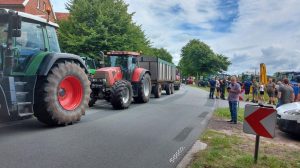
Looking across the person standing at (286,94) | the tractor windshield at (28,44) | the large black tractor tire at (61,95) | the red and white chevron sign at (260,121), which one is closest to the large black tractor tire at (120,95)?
the large black tractor tire at (61,95)

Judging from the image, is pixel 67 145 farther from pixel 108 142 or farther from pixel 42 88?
pixel 42 88

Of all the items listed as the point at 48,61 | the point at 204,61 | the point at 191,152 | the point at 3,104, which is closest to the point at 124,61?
the point at 48,61

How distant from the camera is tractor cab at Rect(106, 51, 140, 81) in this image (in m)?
15.7

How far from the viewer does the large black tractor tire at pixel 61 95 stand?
25.7 feet

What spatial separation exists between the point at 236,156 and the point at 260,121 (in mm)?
906

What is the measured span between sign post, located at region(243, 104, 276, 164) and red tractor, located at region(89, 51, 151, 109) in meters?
7.67

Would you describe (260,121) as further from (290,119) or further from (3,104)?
(3,104)

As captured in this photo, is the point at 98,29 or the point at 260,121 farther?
the point at 98,29

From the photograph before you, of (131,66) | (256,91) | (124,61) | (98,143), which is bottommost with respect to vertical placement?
(98,143)

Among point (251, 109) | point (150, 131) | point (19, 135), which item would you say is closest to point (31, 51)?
point (19, 135)

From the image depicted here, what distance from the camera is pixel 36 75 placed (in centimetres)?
780

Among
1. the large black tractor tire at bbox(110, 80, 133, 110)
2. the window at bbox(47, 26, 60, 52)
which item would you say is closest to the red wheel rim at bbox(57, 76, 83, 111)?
the window at bbox(47, 26, 60, 52)

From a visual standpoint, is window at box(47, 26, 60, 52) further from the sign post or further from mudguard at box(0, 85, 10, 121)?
the sign post

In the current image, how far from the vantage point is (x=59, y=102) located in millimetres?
8281
